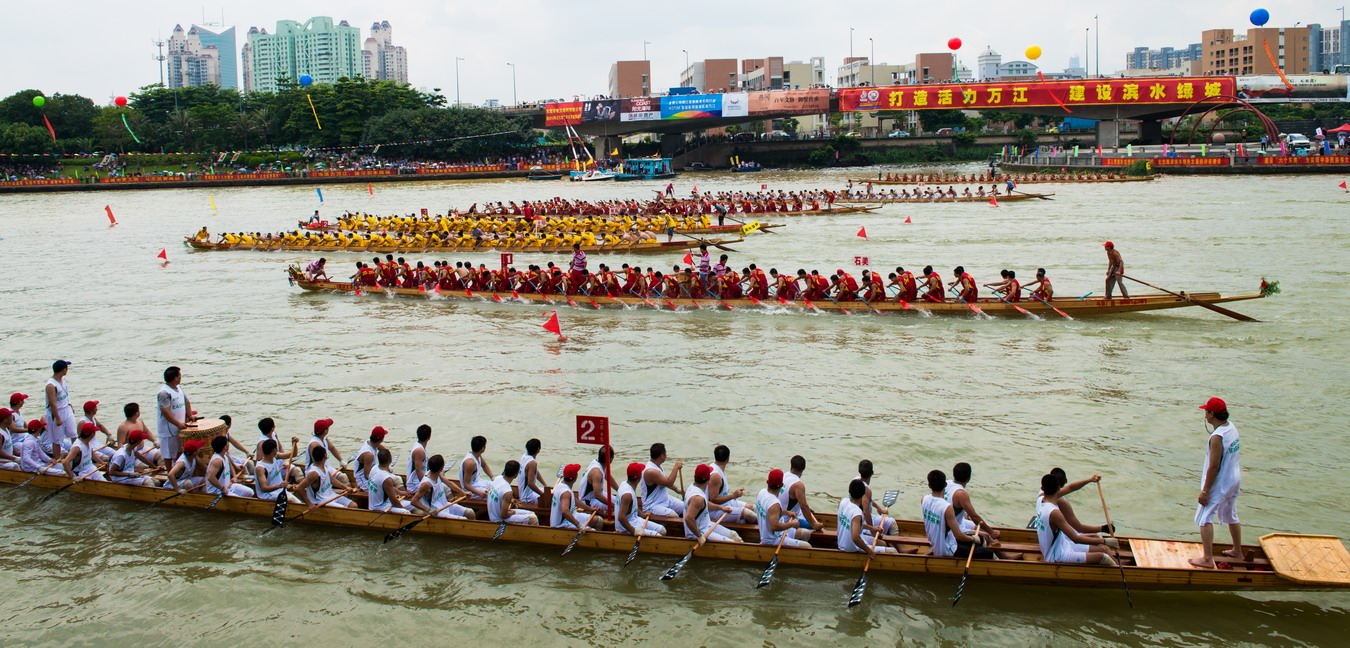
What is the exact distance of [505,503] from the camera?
980 centimetres

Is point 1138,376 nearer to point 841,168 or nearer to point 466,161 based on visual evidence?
point 841,168

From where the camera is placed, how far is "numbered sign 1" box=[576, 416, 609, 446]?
9.44 meters

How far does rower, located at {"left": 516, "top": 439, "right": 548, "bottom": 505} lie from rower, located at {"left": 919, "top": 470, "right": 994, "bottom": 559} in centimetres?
374

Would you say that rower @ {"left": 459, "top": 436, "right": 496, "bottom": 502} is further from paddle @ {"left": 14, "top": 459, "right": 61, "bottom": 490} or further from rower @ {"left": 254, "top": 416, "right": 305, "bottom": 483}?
paddle @ {"left": 14, "top": 459, "right": 61, "bottom": 490}

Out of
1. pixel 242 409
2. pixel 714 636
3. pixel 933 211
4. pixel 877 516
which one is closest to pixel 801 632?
pixel 714 636

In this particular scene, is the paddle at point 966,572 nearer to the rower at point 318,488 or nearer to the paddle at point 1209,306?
the rower at point 318,488

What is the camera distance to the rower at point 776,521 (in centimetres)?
905

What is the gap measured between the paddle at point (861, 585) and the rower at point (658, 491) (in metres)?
1.87

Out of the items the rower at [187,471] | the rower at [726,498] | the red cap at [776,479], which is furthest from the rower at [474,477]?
the rower at [187,471]

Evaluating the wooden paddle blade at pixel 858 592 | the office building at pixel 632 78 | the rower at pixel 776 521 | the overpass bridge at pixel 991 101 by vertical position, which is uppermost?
the office building at pixel 632 78

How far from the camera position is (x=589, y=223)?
119ft

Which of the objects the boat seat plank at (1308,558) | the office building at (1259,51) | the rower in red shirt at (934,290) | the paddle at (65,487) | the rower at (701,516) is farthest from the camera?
the office building at (1259,51)

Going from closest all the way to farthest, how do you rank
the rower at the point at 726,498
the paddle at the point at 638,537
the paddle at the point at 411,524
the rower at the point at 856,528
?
1. the rower at the point at 856,528
2. the paddle at the point at 638,537
3. the rower at the point at 726,498
4. the paddle at the point at 411,524

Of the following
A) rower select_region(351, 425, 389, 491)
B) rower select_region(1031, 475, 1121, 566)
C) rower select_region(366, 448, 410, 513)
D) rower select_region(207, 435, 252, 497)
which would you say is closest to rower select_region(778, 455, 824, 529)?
rower select_region(1031, 475, 1121, 566)
